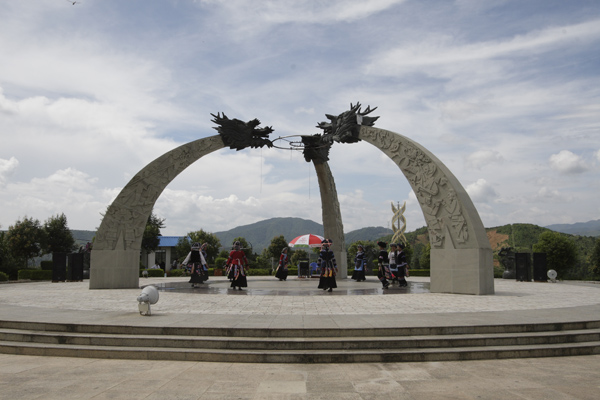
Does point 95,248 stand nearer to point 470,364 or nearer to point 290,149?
point 290,149

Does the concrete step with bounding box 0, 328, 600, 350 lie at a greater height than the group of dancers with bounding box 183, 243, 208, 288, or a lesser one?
lesser

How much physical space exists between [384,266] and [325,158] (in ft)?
25.4

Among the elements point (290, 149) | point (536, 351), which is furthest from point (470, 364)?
point (290, 149)

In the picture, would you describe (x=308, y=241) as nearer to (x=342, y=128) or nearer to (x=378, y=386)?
(x=342, y=128)

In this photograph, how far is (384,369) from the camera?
6.02 metres

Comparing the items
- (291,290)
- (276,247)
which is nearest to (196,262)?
(291,290)

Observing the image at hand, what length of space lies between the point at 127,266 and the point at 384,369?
13128 millimetres

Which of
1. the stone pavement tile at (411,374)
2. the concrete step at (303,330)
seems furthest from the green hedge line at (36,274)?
the stone pavement tile at (411,374)

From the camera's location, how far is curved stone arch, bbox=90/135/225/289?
16.5 meters

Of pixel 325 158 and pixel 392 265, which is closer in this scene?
pixel 392 265

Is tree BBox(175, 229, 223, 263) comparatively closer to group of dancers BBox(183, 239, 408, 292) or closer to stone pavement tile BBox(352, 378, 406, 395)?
group of dancers BBox(183, 239, 408, 292)

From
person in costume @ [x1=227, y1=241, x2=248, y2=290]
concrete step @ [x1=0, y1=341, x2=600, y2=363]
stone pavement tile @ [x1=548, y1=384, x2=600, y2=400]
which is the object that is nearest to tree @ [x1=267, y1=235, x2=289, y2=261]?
person in costume @ [x1=227, y1=241, x2=248, y2=290]

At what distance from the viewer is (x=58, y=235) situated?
34.2 m

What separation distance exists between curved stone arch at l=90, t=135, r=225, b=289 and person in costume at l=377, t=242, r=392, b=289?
839 cm
